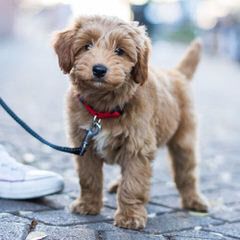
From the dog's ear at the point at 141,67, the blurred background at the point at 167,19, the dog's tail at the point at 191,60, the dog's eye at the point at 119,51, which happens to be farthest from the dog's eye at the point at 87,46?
the blurred background at the point at 167,19

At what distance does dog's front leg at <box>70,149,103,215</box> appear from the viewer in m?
3.40

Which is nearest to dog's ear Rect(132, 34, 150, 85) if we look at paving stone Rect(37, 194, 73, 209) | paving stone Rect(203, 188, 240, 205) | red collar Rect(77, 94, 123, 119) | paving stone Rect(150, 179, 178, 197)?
red collar Rect(77, 94, 123, 119)

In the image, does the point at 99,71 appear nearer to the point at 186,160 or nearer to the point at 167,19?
the point at 186,160

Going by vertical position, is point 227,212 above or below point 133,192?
below

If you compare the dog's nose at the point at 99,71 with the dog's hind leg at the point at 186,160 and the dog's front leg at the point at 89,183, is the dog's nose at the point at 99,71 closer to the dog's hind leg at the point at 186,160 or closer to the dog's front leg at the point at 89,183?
the dog's front leg at the point at 89,183

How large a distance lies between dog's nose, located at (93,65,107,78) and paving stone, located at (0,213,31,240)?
1063 mm

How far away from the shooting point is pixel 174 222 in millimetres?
3451

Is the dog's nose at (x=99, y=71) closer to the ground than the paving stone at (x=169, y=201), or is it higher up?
higher up

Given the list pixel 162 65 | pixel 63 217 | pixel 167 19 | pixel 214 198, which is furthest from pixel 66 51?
pixel 167 19

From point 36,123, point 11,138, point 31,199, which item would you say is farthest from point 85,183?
point 36,123

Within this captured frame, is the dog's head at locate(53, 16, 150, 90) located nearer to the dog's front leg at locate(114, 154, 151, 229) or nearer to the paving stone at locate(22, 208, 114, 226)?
the dog's front leg at locate(114, 154, 151, 229)

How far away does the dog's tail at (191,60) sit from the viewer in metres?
4.39

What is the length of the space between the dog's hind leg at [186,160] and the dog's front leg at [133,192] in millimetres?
846

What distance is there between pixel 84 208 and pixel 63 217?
233 millimetres
